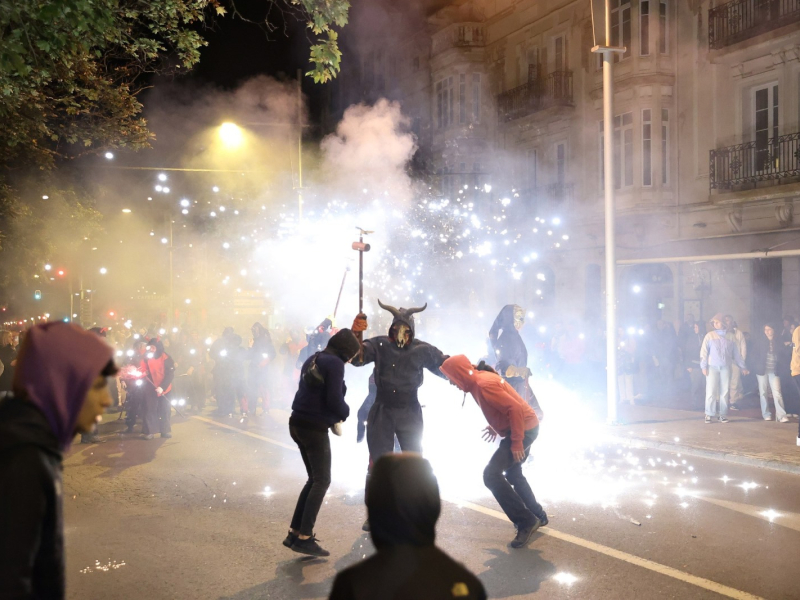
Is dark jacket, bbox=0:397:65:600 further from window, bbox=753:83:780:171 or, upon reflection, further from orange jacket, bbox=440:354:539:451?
window, bbox=753:83:780:171

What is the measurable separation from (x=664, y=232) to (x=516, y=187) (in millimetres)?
5886

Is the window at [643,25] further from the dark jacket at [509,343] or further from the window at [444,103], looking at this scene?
the dark jacket at [509,343]

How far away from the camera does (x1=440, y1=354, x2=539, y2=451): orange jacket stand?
5.34 metres

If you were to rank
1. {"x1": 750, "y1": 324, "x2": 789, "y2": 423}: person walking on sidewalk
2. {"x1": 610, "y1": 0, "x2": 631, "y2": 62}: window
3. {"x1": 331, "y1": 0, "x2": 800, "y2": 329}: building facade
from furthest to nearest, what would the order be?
{"x1": 610, "y1": 0, "x2": 631, "y2": 62}: window < {"x1": 331, "y1": 0, "x2": 800, "y2": 329}: building facade < {"x1": 750, "y1": 324, "x2": 789, "y2": 423}: person walking on sidewalk

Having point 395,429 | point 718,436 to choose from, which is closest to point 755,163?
point 718,436

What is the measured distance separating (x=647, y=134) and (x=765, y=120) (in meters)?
3.05

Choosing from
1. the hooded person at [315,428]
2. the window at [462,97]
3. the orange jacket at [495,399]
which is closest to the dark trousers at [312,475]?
the hooded person at [315,428]

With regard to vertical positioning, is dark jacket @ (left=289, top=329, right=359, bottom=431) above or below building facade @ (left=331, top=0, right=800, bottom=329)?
below

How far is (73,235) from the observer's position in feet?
58.8

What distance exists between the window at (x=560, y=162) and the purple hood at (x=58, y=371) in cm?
2073

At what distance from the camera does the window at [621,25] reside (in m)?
19.0

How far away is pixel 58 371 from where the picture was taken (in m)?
2.14

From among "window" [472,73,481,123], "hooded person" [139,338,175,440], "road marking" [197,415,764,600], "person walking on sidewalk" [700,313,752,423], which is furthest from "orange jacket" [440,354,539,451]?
"window" [472,73,481,123]

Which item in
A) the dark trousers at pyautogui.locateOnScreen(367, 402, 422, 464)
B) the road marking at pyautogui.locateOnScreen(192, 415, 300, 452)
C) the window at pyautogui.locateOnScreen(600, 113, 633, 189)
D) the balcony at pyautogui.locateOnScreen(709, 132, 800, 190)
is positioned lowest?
the road marking at pyautogui.locateOnScreen(192, 415, 300, 452)
